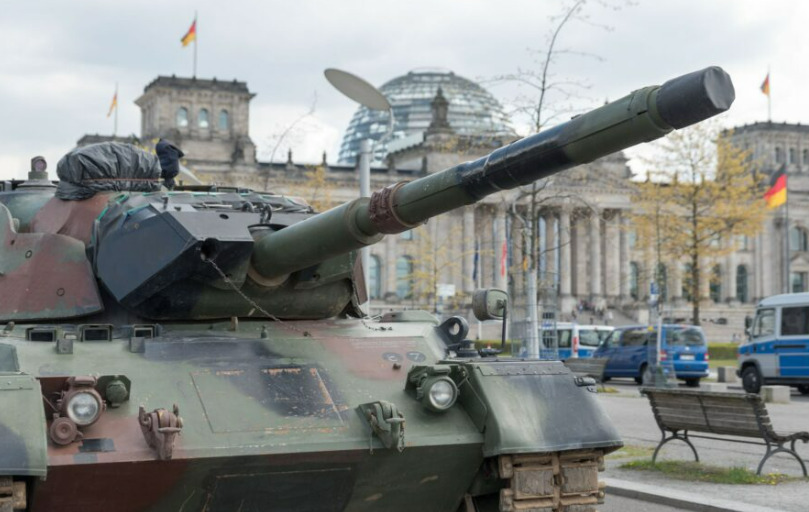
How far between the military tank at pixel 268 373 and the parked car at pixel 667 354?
2408 centimetres

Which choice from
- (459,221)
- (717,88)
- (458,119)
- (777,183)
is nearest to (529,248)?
(717,88)

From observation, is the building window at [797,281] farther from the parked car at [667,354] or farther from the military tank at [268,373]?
the military tank at [268,373]

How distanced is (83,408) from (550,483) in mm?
2920

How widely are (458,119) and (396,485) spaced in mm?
100105

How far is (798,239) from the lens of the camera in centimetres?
10294

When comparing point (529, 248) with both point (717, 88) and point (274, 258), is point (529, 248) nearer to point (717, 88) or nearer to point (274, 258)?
point (274, 258)

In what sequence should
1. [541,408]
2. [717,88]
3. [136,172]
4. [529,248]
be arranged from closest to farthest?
1. [717,88]
2. [541,408]
3. [136,172]
4. [529,248]

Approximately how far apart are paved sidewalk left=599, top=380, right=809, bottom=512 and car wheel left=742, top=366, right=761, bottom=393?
9173mm

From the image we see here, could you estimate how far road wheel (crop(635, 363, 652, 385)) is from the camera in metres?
31.2

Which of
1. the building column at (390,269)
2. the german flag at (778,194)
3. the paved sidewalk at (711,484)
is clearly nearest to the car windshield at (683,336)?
the paved sidewalk at (711,484)

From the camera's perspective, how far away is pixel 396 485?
7.94 metres

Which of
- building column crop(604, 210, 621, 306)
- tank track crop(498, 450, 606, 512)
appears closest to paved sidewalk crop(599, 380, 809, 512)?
tank track crop(498, 450, 606, 512)

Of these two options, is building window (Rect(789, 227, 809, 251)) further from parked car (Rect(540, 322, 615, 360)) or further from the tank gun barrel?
the tank gun barrel

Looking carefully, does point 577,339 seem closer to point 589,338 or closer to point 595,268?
point 589,338
